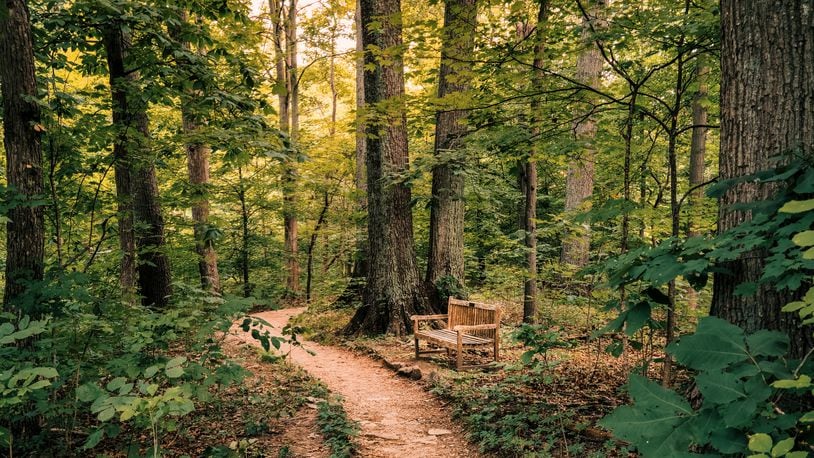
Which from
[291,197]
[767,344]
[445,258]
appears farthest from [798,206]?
[291,197]

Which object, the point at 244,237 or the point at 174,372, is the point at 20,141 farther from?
the point at 244,237

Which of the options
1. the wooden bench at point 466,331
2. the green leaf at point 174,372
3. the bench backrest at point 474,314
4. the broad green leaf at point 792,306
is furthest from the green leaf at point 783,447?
the bench backrest at point 474,314

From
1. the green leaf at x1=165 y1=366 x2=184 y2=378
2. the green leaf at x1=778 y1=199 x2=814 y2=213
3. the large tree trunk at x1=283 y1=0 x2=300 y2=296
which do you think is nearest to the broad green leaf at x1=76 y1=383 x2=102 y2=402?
the green leaf at x1=165 y1=366 x2=184 y2=378

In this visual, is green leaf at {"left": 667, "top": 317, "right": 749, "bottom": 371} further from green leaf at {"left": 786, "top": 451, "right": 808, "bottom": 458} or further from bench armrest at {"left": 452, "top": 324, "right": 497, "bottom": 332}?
bench armrest at {"left": 452, "top": 324, "right": 497, "bottom": 332}

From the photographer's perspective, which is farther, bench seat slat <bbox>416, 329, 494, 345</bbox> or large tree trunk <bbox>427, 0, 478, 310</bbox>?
large tree trunk <bbox>427, 0, 478, 310</bbox>

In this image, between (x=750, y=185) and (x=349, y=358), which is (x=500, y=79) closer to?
(x=750, y=185)

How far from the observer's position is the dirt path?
437cm

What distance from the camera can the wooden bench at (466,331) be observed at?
6684mm

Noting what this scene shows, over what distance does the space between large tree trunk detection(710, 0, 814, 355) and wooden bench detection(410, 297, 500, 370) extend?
14.4 feet

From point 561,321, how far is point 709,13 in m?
6.64

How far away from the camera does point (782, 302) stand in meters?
2.28

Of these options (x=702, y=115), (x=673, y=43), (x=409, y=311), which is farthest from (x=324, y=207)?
(x=673, y=43)

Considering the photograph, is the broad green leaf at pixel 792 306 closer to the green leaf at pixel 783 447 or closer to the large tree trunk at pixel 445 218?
the green leaf at pixel 783 447

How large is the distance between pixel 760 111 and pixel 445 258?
7.03 metres
